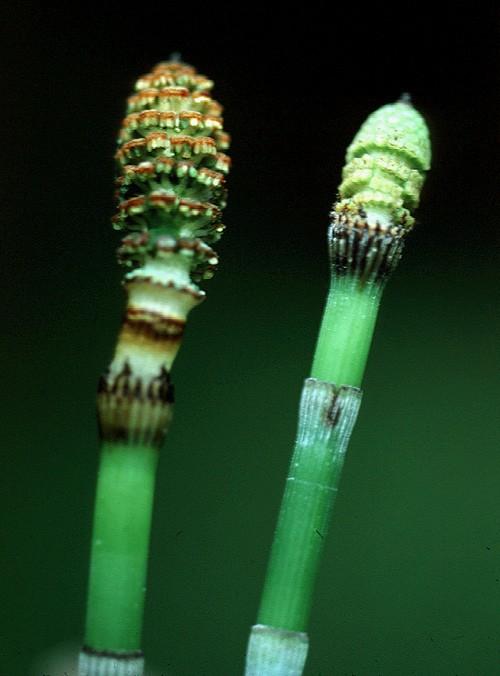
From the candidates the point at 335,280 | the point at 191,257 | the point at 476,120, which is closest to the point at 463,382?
the point at 476,120

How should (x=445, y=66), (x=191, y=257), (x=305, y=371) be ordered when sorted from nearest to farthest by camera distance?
(x=191, y=257)
(x=445, y=66)
(x=305, y=371)

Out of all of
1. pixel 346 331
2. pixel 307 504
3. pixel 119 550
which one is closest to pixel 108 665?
pixel 119 550

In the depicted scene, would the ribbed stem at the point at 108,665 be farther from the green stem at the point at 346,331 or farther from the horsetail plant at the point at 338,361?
the green stem at the point at 346,331

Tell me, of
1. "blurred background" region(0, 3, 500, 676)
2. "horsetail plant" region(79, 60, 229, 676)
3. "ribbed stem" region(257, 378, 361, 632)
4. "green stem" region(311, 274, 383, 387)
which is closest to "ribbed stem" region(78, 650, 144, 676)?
"horsetail plant" region(79, 60, 229, 676)

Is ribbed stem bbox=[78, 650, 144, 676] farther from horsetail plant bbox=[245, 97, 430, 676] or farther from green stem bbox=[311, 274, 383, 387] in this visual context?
green stem bbox=[311, 274, 383, 387]

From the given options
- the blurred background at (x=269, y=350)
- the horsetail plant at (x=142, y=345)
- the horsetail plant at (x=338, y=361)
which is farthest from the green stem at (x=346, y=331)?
the blurred background at (x=269, y=350)

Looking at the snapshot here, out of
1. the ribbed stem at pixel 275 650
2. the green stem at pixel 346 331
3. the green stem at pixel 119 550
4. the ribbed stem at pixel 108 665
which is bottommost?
the ribbed stem at pixel 108 665

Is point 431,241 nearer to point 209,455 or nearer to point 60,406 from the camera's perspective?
point 209,455
